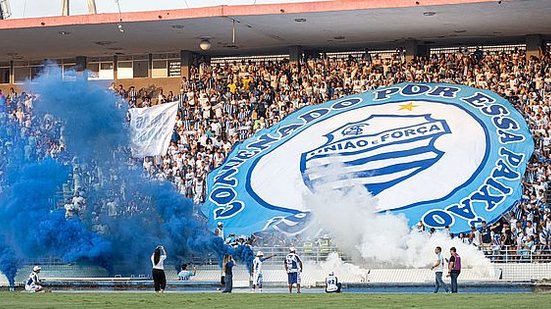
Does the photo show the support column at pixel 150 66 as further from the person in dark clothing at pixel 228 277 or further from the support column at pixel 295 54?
the person in dark clothing at pixel 228 277

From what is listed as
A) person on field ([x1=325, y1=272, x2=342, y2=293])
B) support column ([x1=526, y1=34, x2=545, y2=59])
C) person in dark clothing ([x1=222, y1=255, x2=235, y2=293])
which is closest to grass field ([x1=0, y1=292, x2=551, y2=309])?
person in dark clothing ([x1=222, y1=255, x2=235, y2=293])

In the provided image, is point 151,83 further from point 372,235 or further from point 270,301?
point 270,301

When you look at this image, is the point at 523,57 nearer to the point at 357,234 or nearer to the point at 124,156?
the point at 357,234

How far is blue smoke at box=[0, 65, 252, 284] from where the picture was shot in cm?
3575

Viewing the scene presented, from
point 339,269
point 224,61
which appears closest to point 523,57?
point 224,61

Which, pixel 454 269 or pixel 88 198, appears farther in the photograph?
pixel 88 198

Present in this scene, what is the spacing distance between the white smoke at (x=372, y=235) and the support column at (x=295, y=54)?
11536 mm

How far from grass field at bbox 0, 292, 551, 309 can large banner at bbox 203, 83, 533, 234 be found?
999 centimetres

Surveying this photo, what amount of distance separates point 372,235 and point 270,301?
1069 cm

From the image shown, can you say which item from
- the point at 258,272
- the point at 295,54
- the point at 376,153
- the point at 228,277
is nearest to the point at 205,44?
the point at 295,54

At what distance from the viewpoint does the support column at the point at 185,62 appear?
169ft

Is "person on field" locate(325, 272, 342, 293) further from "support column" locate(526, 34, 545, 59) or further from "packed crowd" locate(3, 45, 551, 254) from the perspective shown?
"support column" locate(526, 34, 545, 59)

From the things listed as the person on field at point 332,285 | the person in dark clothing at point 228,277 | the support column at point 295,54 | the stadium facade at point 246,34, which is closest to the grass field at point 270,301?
the person in dark clothing at point 228,277

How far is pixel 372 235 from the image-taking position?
118ft
